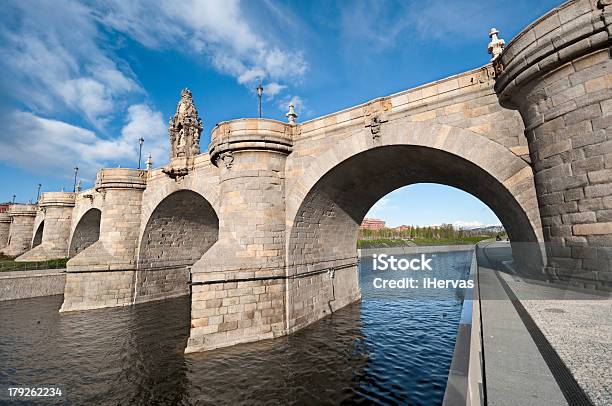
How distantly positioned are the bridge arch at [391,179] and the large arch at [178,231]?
791 cm

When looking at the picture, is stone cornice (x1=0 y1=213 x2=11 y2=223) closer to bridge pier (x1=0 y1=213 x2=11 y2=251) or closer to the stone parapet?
bridge pier (x1=0 y1=213 x2=11 y2=251)

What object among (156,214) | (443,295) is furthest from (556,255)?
(156,214)

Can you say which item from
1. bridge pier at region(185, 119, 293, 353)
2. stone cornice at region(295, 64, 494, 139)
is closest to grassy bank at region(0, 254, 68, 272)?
bridge pier at region(185, 119, 293, 353)

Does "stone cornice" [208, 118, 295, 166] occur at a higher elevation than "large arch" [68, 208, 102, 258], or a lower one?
higher

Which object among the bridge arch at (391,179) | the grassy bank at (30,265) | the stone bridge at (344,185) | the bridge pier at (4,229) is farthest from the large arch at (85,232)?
the bridge pier at (4,229)

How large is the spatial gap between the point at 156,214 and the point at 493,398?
19.6 meters

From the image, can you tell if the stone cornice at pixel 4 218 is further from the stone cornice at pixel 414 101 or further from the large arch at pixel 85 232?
the stone cornice at pixel 414 101

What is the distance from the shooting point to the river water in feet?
24.0

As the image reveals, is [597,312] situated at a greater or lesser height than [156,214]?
lesser

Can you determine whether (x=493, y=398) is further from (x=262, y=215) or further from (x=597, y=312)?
(x=262, y=215)

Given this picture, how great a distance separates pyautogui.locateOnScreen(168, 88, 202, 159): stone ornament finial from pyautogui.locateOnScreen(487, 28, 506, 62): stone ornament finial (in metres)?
15.8

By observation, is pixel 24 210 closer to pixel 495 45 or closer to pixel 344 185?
pixel 344 185

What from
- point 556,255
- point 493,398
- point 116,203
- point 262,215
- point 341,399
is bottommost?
point 341,399

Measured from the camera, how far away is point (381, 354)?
9422mm
